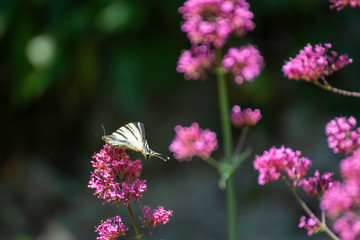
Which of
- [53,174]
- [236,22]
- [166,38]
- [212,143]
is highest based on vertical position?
[166,38]

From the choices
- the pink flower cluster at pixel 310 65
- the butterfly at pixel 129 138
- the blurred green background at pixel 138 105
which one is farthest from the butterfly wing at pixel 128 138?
the blurred green background at pixel 138 105

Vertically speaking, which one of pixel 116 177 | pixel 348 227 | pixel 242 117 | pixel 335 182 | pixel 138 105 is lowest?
pixel 348 227

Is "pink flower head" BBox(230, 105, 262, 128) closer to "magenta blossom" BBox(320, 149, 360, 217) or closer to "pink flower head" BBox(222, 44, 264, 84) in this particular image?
"pink flower head" BBox(222, 44, 264, 84)

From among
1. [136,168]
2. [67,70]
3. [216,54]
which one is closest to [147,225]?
[136,168]

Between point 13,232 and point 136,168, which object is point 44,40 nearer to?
point 13,232

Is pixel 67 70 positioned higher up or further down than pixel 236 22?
higher up

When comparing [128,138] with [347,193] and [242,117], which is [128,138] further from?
[347,193]

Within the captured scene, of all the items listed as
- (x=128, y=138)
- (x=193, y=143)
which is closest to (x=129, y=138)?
(x=128, y=138)

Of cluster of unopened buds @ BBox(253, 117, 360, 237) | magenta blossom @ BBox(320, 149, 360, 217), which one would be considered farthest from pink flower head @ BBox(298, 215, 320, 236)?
magenta blossom @ BBox(320, 149, 360, 217)
